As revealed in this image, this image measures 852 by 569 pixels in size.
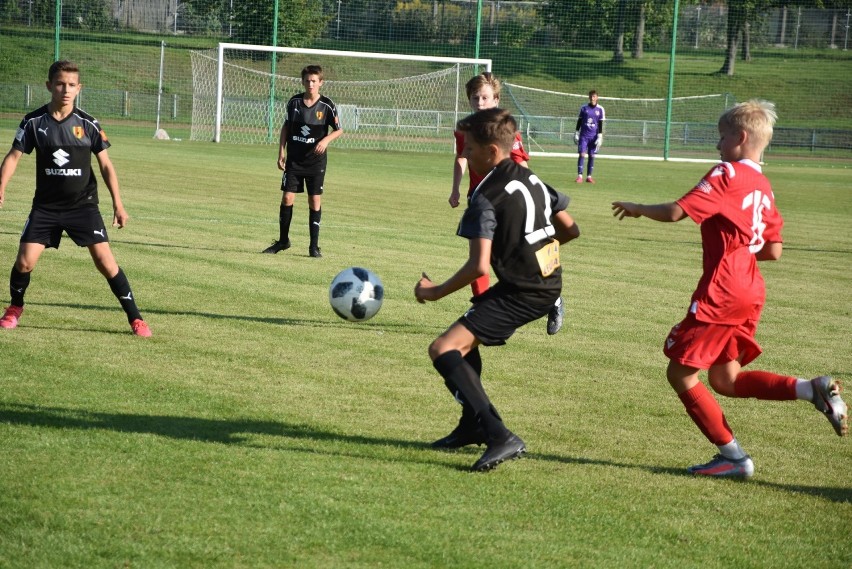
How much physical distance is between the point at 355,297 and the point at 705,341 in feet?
7.94

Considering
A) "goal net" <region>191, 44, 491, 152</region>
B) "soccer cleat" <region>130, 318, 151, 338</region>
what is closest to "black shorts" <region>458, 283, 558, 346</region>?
"soccer cleat" <region>130, 318, 151, 338</region>

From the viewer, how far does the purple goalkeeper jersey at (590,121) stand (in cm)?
2686

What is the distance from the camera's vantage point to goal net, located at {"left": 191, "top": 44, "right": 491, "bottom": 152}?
34000mm

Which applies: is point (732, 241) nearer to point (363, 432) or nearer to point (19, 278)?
point (363, 432)

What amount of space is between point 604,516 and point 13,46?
3978cm

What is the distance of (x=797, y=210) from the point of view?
20938 millimetres

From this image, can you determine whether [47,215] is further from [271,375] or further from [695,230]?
[695,230]

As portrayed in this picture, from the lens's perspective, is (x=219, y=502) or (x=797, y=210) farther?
(x=797, y=210)

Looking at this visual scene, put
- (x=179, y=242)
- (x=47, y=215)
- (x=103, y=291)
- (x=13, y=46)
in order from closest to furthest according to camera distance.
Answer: (x=47, y=215) → (x=103, y=291) → (x=179, y=242) → (x=13, y=46)

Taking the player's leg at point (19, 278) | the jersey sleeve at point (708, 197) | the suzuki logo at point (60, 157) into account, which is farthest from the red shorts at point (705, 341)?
the player's leg at point (19, 278)

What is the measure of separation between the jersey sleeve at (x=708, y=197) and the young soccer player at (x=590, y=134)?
841 inches

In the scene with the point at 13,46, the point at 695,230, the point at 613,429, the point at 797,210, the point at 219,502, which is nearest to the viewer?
the point at 219,502

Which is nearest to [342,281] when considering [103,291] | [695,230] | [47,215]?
[47,215]

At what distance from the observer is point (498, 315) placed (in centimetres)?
505
